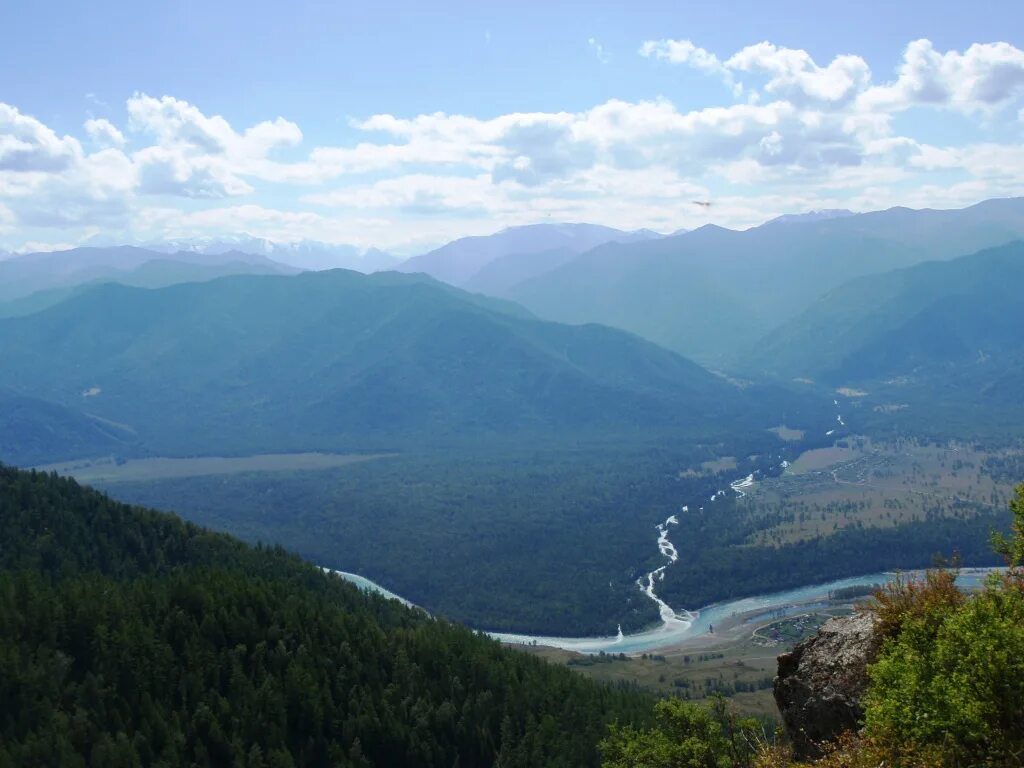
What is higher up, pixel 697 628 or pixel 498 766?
pixel 498 766

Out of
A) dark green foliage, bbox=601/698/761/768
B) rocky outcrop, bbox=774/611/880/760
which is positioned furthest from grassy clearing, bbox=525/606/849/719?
rocky outcrop, bbox=774/611/880/760

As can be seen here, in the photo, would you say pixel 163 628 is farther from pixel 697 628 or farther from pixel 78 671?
pixel 697 628

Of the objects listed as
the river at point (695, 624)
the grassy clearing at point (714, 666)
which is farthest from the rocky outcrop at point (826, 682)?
the river at point (695, 624)

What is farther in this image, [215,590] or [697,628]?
[697,628]

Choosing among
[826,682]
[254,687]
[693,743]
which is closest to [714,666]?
[254,687]

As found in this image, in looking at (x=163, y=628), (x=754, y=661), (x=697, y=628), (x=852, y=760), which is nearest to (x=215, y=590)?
(x=163, y=628)

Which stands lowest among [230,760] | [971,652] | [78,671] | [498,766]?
[498,766]
